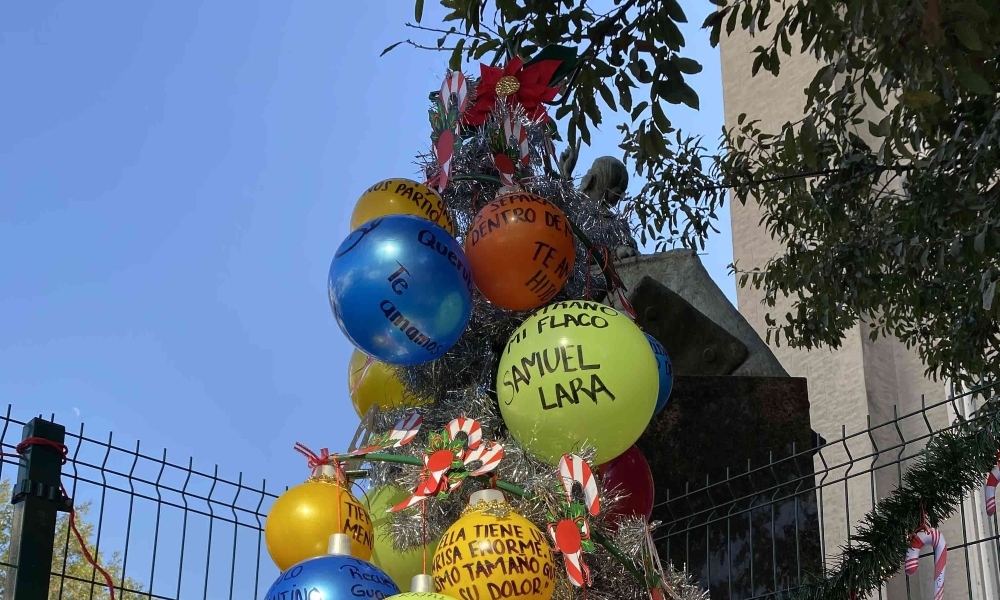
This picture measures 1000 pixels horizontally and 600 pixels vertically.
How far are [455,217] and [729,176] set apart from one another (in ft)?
9.74

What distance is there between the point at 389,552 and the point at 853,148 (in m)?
3.75

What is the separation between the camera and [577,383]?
8.82 ft

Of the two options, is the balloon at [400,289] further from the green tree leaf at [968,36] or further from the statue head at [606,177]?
the statue head at [606,177]

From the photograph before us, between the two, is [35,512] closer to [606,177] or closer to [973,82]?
[973,82]

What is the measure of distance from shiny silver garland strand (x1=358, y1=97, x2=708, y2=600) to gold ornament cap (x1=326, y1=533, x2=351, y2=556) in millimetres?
232

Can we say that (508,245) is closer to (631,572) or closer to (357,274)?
(357,274)

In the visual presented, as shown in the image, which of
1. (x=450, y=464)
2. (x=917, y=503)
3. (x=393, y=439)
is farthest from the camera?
(x=393, y=439)

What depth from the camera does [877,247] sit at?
5.71m

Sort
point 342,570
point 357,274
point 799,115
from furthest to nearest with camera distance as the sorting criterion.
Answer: point 799,115 < point 357,274 < point 342,570

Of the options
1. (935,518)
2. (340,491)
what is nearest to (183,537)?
(340,491)

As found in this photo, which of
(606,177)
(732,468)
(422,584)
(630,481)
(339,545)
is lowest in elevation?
(422,584)

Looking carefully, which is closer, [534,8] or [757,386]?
[534,8]

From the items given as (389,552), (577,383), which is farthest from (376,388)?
(577,383)

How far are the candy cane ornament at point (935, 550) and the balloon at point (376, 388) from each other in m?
1.49
